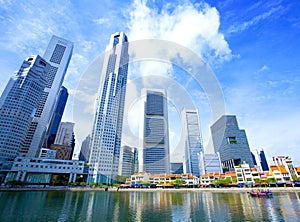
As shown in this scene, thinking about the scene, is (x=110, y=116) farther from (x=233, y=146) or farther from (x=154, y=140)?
(x=233, y=146)

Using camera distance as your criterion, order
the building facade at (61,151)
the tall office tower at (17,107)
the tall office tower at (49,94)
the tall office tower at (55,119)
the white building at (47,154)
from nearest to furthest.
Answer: the tall office tower at (17,107) → the tall office tower at (49,94) → the white building at (47,154) → the building facade at (61,151) → the tall office tower at (55,119)

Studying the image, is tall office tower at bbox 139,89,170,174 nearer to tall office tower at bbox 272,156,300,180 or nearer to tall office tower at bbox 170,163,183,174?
tall office tower at bbox 170,163,183,174

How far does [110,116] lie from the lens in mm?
60531

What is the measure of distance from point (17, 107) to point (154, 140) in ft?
163

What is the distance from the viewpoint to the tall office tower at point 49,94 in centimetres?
5850

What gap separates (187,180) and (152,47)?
43.9 meters

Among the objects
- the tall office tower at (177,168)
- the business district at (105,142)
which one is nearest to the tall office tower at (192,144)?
the business district at (105,142)

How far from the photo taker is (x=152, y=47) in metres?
9.09

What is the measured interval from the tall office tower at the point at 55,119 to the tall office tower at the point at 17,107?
32320 millimetres

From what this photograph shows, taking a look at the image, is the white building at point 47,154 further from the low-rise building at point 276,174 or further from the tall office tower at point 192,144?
the low-rise building at point 276,174

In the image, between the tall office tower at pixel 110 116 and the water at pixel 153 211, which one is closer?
the water at pixel 153 211

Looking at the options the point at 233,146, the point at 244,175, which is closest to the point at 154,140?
the point at 233,146

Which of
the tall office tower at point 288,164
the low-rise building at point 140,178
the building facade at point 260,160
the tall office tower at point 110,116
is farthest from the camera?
the building facade at point 260,160

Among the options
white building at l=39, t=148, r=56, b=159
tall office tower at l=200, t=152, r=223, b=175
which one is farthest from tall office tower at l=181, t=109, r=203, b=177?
white building at l=39, t=148, r=56, b=159
